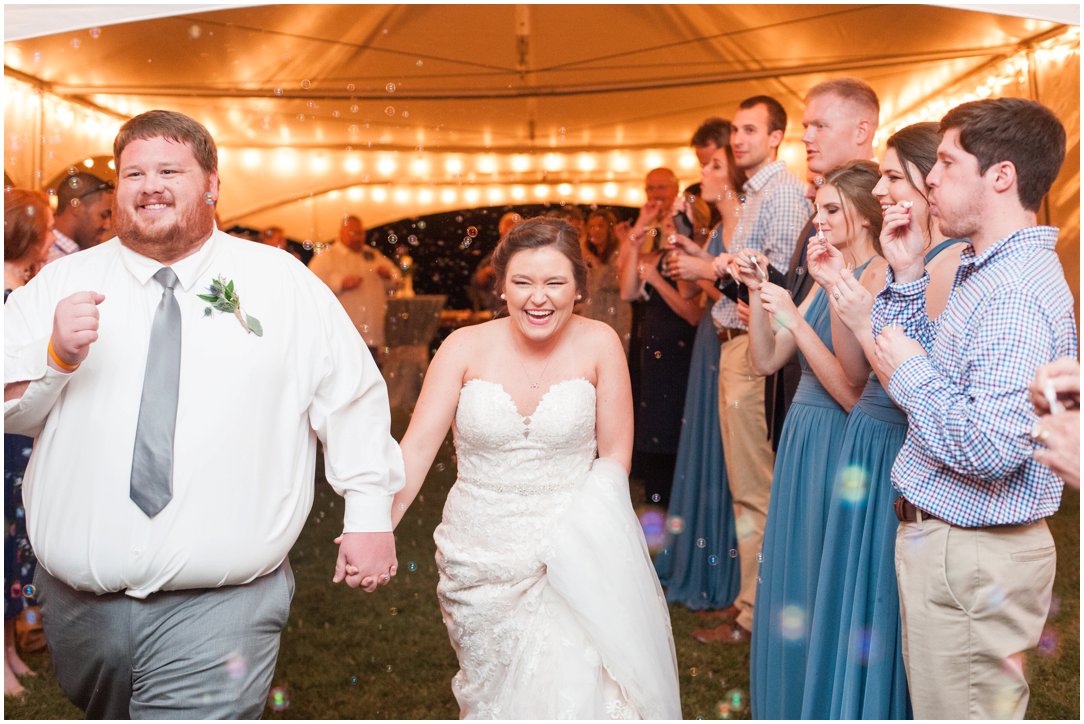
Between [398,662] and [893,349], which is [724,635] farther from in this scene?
[893,349]

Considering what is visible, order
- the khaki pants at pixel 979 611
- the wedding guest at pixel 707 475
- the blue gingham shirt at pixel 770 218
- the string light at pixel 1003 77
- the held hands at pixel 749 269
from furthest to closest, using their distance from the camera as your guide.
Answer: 1. the string light at pixel 1003 77
2. the wedding guest at pixel 707 475
3. the blue gingham shirt at pixel 770 218
4. the held hands at pixel 749 269
5. the khaki pants at pixel 979 611

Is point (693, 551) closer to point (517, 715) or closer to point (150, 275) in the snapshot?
point (517, 715)

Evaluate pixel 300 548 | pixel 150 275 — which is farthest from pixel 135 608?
pixel 300 548

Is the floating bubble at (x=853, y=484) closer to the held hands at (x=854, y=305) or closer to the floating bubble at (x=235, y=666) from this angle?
the held hands at (x=854, y=305)

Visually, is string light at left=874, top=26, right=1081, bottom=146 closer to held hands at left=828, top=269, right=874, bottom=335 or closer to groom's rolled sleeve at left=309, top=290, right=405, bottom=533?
held hands at left=828, top=269, right=874, bottom=335

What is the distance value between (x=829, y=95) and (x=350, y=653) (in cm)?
295

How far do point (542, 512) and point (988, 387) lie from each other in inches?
51.1

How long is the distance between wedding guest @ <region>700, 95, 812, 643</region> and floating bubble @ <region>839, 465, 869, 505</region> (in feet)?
4.84

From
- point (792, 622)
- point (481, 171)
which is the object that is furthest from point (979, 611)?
point (481, 171)

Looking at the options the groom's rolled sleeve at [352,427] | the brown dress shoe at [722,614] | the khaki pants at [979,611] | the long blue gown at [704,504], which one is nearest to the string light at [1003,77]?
the long blue gown at [704,504]

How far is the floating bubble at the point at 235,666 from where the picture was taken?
2.39 metres

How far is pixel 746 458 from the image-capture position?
448cm

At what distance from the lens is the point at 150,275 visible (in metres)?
2.43

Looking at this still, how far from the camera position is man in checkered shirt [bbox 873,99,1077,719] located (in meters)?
2.15
